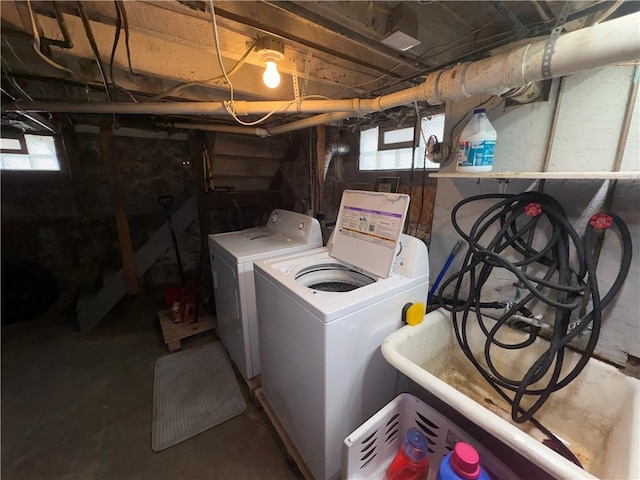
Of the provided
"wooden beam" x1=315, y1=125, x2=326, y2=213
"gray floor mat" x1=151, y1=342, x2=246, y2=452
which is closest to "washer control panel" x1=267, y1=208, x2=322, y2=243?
"wooden beam" x1=315, y1=125, x2=326, y2=213

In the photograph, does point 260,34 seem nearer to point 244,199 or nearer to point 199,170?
Result: point 199,170

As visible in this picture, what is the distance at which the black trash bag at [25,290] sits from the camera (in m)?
2.55

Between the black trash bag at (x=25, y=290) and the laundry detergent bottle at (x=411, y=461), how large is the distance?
3.61 meters

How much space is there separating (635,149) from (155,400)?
2864 millimetres

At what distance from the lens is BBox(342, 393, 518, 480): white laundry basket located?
96cm

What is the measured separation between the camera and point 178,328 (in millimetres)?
2373

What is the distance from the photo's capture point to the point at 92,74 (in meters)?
1.34

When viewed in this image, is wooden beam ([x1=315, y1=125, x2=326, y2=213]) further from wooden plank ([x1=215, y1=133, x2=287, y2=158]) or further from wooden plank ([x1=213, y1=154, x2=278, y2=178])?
wooden plank ([x1=213, y1=154, x2=278, y2=178])

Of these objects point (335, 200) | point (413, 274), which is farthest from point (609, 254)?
point (335, 200)

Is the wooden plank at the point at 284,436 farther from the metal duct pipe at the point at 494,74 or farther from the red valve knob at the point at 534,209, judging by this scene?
the metal duct pipe at the point at 494,74

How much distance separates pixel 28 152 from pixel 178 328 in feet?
8.09

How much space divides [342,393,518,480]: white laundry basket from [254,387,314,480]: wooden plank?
1.35ft

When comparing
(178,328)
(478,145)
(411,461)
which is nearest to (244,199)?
(178,328)

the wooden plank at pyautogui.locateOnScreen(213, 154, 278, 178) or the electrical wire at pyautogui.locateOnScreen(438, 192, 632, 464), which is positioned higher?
the wooden plank at pyautogui.locateOnScreen(213, 154, 278, 178)
